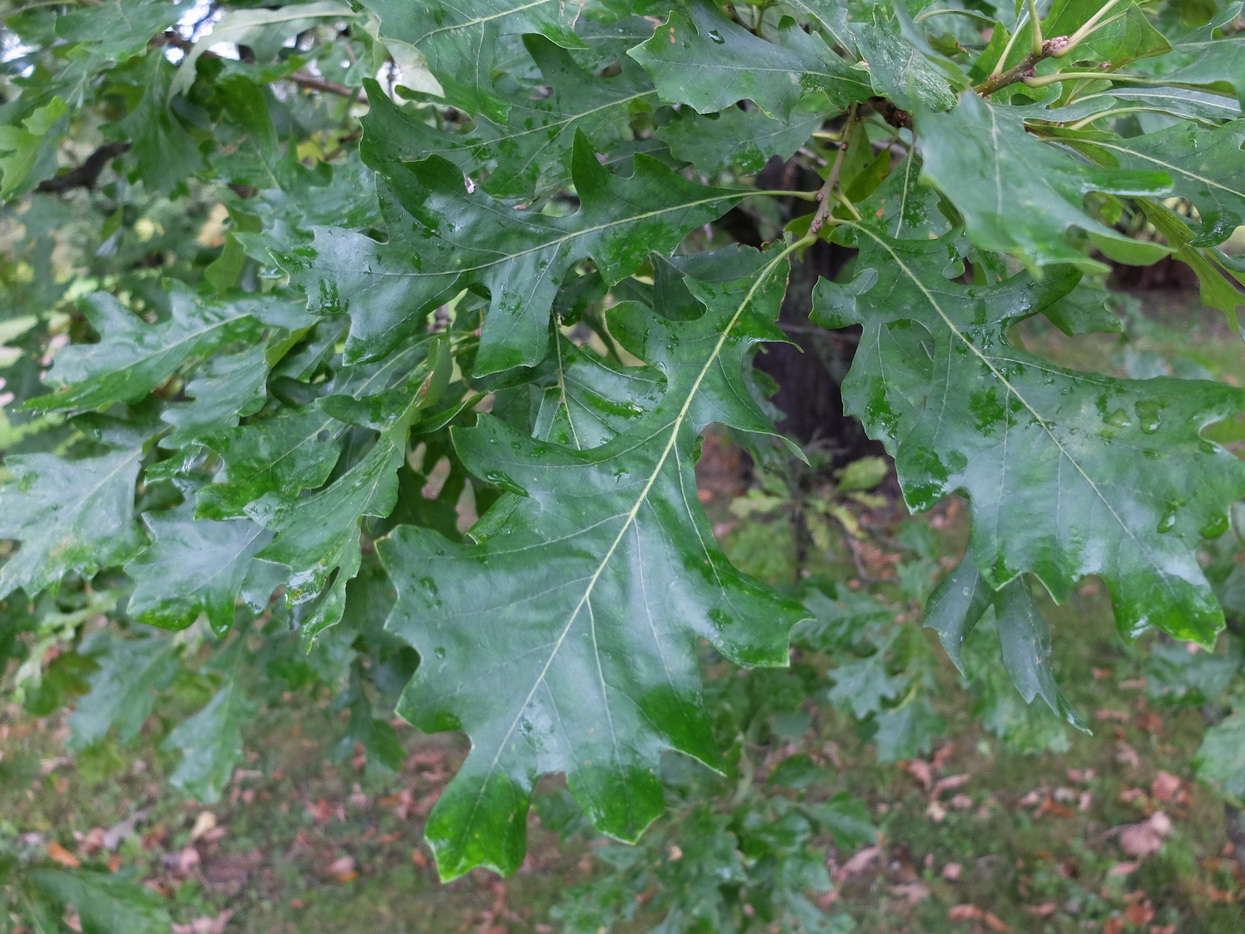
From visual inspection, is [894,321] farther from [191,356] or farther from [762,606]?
[191,356]

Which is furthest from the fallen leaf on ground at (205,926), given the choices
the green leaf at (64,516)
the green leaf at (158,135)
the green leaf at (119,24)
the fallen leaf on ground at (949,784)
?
the green leaf at (119,24)

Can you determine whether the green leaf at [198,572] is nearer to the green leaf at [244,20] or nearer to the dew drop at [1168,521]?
the green leaf at [244,20]

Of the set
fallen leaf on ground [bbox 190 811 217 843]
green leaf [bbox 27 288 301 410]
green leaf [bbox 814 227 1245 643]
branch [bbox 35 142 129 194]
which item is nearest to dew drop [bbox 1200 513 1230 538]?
green leaf [bbox 814 227 1245 643]

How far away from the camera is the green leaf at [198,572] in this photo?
3.55 ft

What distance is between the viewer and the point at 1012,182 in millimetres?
688

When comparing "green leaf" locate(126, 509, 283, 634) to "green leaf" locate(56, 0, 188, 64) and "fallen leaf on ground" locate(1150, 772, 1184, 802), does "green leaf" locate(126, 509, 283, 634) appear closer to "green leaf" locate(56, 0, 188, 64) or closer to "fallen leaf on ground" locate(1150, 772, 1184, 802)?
"green leaf" locate(56, 0, 188, 64)

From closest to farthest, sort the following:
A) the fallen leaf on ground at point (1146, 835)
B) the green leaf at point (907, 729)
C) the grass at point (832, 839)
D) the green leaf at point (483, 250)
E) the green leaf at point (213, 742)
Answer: the green leaf at point (483, 250) < the green leaf at point (213, 742) < the green leaf at point (907, 729) < the grass at point (832, 839) < the fallen leaf on ground at point (1146, 835)

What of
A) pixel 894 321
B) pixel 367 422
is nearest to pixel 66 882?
pixel 367 422

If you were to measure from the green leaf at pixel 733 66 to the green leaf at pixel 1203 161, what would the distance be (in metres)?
0.31

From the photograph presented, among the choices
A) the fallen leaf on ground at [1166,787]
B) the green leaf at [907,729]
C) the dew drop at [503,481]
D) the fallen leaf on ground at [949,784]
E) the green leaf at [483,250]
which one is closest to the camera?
the dew drop at [503,481]

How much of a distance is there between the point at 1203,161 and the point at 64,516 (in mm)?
1538

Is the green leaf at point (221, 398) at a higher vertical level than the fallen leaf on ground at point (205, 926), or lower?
higher

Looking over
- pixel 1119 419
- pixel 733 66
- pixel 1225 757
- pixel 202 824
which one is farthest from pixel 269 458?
pixel 202 824

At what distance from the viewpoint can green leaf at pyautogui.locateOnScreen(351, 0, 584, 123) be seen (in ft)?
2.97
